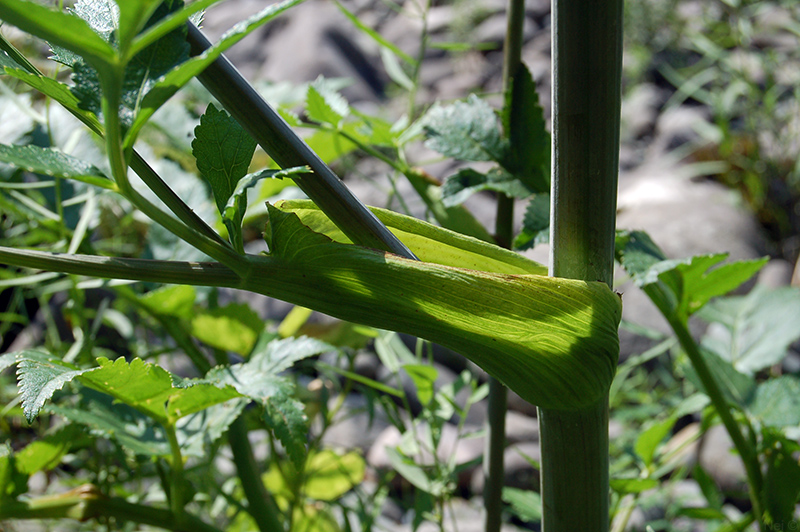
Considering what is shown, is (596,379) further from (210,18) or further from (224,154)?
(210,18)

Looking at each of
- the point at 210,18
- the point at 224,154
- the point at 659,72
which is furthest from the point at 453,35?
the point at 224,154

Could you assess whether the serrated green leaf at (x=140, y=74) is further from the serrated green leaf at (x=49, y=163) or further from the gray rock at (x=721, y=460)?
the gray rock at (x=721, y=460)

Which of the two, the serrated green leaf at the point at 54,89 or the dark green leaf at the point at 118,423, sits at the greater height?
the serrated green leaf at the point at 54,89

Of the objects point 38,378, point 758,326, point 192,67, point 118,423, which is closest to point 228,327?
point 118,423

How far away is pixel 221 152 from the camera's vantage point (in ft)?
0.68

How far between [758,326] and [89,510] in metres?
0.53

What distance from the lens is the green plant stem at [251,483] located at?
393 mm

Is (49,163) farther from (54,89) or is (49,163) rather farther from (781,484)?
(781,484)

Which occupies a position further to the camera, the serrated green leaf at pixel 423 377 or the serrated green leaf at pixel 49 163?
the serrated green leaf at pixel 423 377

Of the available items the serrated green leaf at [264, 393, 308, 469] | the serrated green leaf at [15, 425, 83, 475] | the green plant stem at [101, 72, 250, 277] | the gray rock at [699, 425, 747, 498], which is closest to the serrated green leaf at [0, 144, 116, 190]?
the green plant stem at [101, 72, 250, 277]

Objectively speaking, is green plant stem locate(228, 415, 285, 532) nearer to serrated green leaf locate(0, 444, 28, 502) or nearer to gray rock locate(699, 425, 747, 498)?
serrated green leaf locate(0, 444, 28, 502)

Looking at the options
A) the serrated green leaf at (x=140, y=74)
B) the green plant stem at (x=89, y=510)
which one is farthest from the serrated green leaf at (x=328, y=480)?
the serrated green leaf at (x=140, y=74)

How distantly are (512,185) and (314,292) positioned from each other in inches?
6.7

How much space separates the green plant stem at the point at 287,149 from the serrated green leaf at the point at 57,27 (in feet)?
0.14
